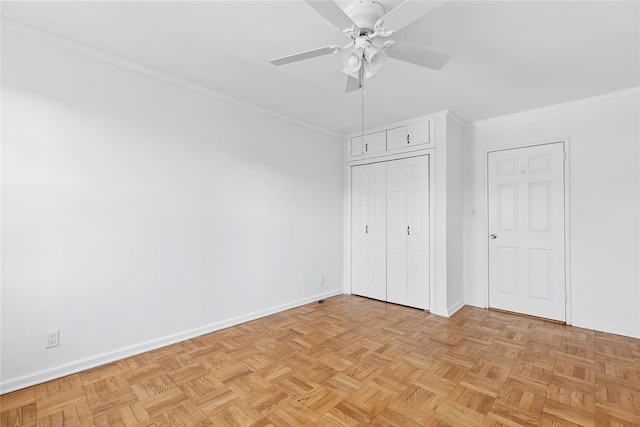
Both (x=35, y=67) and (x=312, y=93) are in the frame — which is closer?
(x=35, y=67)

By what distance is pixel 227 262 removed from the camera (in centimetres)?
324

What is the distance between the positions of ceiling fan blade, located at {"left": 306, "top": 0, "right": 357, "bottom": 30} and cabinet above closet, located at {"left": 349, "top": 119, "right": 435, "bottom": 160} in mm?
2411

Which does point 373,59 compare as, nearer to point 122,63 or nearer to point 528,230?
point 122,63

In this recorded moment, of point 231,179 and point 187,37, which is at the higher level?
point 187,37

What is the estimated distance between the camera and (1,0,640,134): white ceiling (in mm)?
1886

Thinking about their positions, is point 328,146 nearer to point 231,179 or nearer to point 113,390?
point 231,179

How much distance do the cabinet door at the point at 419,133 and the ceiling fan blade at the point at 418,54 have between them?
1.92 m

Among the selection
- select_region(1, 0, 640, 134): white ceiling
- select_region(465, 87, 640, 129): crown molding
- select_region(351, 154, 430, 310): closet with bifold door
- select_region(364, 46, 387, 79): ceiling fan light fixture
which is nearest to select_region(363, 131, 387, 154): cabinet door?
select_region(351, 154, 430, 310): closet with bifold door

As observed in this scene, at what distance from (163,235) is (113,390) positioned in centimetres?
123

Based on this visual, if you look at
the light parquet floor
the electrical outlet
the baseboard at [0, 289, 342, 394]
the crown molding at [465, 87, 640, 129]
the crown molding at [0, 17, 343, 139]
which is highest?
the crown molding at [0, 17, 343, 139]

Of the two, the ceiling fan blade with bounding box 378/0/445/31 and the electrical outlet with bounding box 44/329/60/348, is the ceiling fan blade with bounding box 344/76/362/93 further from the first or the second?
the electrical outlet with bounding box 44/329/60/348

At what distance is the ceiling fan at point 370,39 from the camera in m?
1.53

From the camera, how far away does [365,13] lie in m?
1.73

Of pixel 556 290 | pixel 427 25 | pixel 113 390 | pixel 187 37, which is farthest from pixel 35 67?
pixel 556 290
